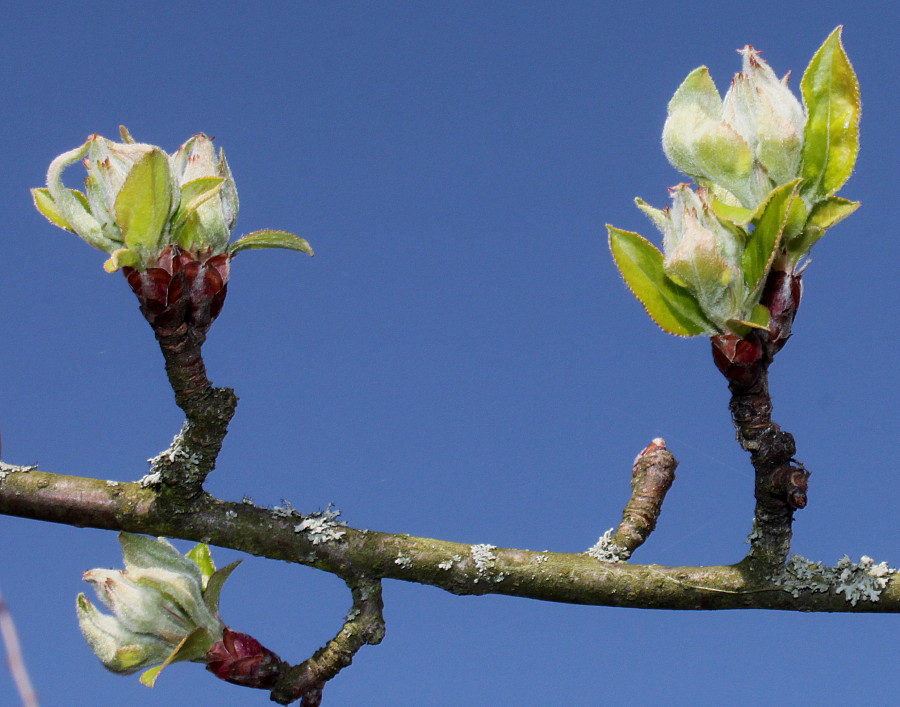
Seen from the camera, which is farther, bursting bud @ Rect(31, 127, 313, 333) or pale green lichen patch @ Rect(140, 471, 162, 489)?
pale green lichen patch @ Rect(140, 471, 162, 489)

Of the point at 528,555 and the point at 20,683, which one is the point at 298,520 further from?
the point at 20,683

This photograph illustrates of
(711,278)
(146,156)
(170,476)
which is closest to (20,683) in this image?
(170,476)

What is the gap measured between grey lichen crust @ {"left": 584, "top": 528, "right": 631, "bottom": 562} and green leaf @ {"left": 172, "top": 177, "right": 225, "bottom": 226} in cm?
108

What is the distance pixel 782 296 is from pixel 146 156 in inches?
45.5

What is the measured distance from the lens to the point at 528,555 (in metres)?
1.88

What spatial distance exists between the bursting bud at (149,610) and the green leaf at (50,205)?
0.66 meters

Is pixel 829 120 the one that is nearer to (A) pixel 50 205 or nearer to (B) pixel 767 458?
(B) pixel 767 458

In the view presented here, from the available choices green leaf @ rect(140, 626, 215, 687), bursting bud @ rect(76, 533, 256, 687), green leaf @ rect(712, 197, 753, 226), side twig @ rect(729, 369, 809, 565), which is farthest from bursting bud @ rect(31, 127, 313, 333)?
side twig @ rect(729, 369, 809, 565)

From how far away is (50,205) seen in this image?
175 cm

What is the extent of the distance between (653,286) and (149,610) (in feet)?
4.04

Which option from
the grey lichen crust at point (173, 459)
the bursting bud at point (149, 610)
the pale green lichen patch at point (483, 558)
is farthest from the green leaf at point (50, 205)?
the pale green lichen patch at point (483, 558)

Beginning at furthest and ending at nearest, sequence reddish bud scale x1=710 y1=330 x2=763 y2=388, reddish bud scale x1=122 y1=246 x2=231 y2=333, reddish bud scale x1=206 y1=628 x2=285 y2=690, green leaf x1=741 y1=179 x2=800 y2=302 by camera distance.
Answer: reddish bud scale x1=206 y1=628 x2=285 y2=690 < reddish bud scale x1=122 y1=246 x2=231 y2=333 < reddish bud scale x1=710 y1=330 x2=763 y2=388 < green leaf x1=741 y1=179 x2=800 y2=302

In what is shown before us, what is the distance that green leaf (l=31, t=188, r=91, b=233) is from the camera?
1731 millimetres

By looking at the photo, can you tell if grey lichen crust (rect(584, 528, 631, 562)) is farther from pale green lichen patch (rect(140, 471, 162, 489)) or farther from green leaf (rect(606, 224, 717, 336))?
pale green lichen patch (rect(140, 471, 162, 489))
